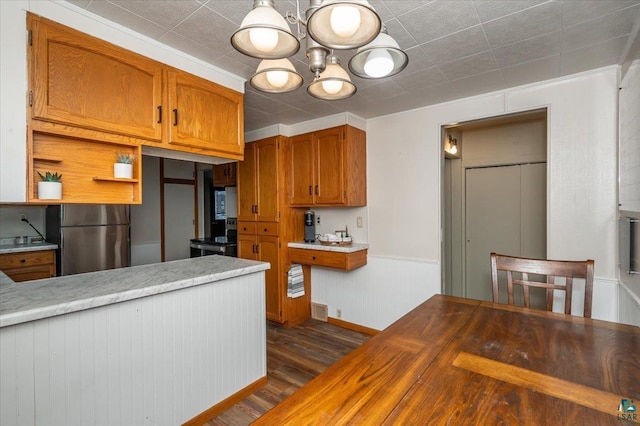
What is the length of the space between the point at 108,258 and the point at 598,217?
4.67 m

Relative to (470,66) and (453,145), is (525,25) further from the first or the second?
(453,145)

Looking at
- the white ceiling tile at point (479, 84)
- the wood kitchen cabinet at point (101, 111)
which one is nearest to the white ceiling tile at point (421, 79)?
the white ceiling tile at point (479, 84)

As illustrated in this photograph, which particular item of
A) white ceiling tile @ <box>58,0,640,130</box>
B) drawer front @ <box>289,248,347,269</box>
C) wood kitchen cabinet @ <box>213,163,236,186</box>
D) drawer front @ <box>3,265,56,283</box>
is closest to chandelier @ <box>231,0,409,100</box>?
white ceiling tile @ <box>58,0,640,130</box>

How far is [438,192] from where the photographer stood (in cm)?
288

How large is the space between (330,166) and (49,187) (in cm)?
228

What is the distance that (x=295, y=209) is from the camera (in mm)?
3639

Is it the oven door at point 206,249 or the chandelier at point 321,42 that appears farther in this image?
the oven door at point 206,249

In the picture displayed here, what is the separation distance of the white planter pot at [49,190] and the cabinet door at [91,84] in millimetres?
327

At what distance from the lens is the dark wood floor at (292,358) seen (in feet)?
6.53

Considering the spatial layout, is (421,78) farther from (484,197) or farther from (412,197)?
(484,197)

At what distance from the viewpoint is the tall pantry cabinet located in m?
3.46

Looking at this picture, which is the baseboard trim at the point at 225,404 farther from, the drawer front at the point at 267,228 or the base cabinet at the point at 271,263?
the drawer front at the point at 267,228

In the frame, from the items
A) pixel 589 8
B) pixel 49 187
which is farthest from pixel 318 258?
pixel 589 8

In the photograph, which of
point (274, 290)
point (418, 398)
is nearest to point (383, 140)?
point (274, 290)
